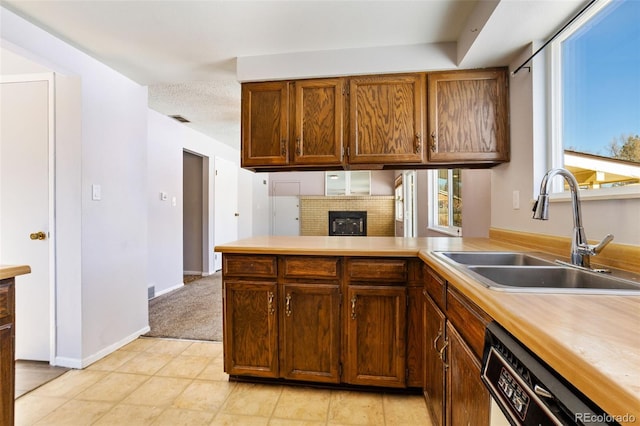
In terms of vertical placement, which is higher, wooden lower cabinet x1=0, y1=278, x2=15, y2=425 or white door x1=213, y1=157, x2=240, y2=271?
white door x1=213, y1=157, x2=240, y2=271

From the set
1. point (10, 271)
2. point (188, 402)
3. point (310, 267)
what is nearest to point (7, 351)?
point (10, 271)

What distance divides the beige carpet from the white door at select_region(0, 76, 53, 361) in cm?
88

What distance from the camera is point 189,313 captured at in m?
3.19

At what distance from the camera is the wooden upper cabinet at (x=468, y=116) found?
2023 mm

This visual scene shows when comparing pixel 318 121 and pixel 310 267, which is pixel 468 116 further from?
pixel 310 267

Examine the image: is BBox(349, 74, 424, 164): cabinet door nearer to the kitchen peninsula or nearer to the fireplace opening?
the kitchen peninsula

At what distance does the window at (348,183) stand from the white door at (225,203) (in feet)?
9.41

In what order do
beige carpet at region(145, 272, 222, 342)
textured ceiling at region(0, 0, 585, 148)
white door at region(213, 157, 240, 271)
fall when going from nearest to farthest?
textured ceiling at region(0, 0, 585, 148) → beige carpet at region(145, 272, 222, 342) → white door at region(213, 157, 240, 271)

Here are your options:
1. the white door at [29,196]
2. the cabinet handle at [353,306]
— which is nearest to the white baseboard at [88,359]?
the white door at [29,196]

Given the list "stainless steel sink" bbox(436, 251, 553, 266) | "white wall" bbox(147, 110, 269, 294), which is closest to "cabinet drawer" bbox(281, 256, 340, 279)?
"stainless steel sink" bbox(436, 251, 553, 266)

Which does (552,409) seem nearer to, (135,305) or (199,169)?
(135,305)

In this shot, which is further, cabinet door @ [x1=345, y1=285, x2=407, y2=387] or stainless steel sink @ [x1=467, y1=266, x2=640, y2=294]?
cabinet door @ [x1=345, y1=285, x2=407, y2=387]

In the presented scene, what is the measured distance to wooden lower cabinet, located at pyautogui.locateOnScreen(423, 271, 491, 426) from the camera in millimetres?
934

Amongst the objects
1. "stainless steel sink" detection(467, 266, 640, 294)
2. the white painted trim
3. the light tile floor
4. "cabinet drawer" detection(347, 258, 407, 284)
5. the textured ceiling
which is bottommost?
the light tile floor
